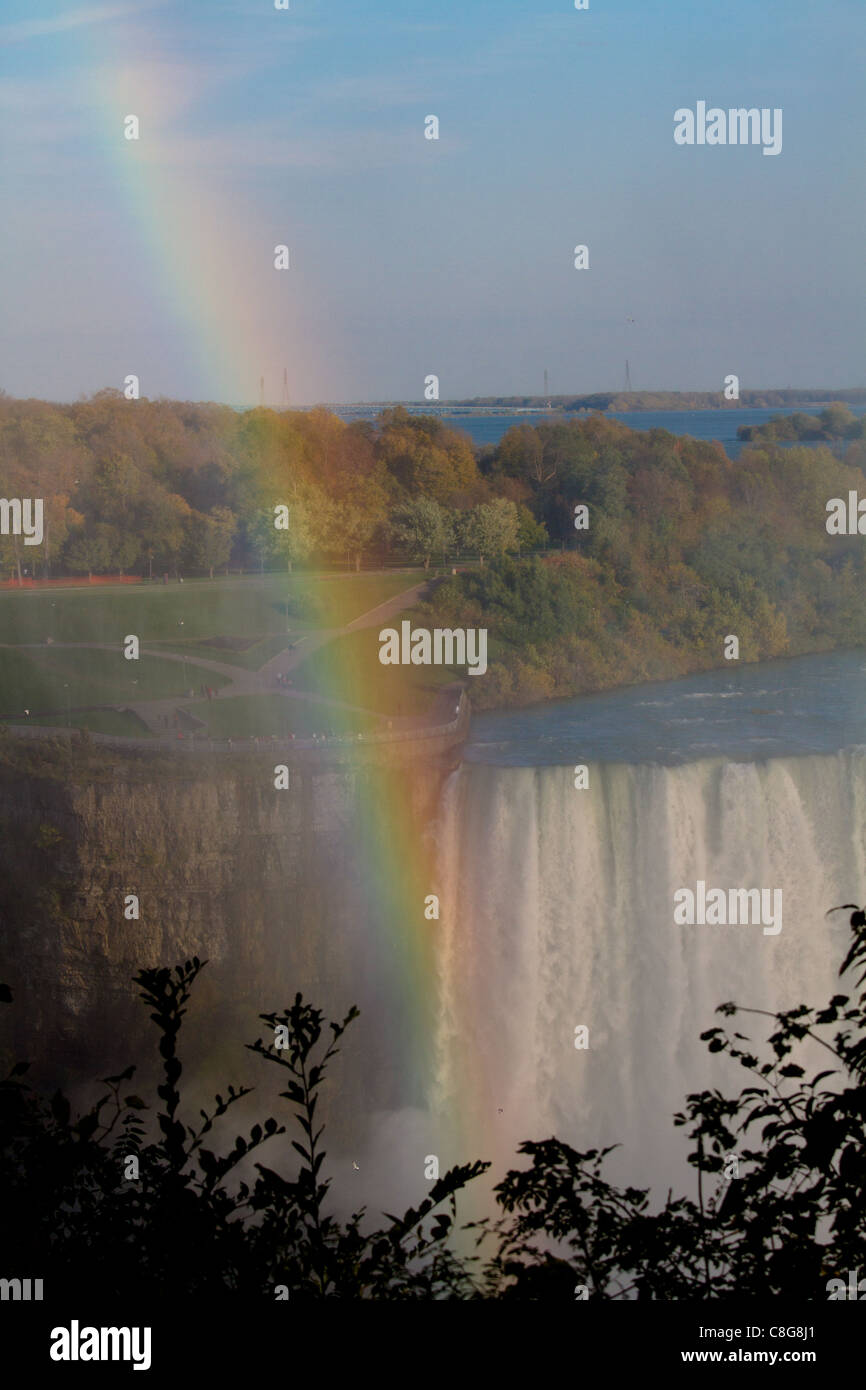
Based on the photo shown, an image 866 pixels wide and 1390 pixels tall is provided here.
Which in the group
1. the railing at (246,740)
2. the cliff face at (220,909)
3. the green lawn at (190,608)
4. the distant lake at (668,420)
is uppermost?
the distant lake at (668,420)

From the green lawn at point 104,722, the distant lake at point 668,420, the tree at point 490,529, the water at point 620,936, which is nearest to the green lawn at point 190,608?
the tree at point 490,529

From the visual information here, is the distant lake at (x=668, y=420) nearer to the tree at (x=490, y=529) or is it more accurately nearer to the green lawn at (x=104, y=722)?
the tree at (x=490, y=529)

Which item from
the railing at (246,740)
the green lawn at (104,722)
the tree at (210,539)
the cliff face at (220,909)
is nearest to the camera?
the cliff face at (220,909)

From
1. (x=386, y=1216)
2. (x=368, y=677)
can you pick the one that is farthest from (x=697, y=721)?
(x=386, y=1216)

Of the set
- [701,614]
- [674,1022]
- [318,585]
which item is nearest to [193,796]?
[674,1022]

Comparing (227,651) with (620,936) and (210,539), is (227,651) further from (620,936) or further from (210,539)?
(620,936)

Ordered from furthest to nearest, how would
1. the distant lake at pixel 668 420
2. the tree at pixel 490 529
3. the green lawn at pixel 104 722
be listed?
the distant lake at pixel 668 420, the tree at pixel 490 529, the green lawn at pixel 104 722
